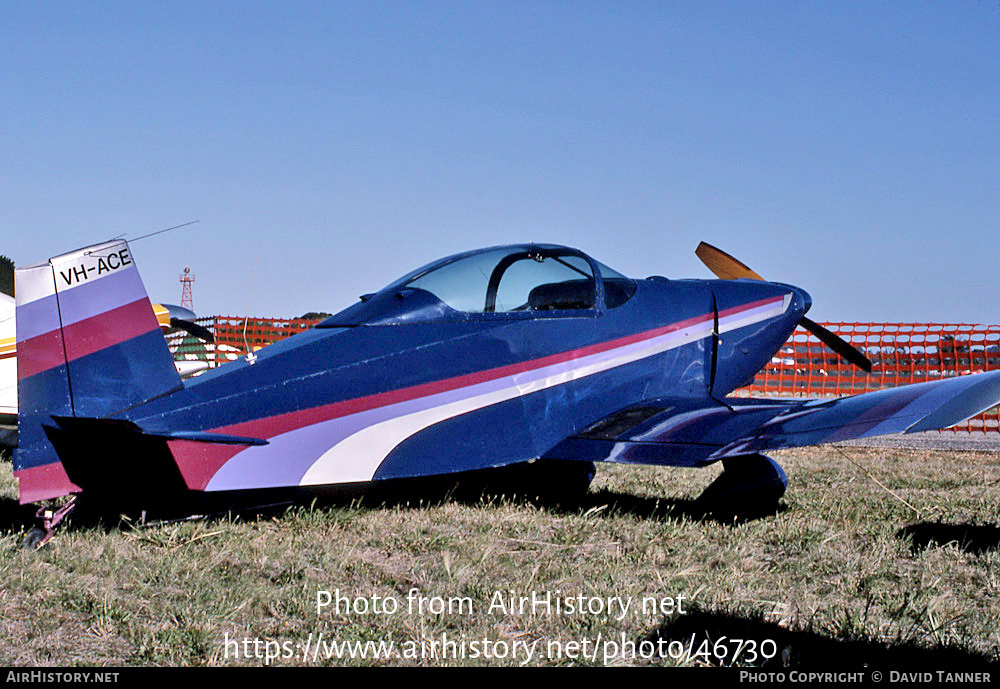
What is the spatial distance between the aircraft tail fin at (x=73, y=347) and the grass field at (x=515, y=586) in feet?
1.74

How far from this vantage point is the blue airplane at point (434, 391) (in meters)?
4.47

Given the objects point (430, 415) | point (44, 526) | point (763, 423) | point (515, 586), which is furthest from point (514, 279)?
point (44, 526)

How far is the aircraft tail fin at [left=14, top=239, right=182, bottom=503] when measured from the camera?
4.37 metres

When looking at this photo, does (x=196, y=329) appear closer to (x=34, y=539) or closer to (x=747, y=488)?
(x=34, y=539)

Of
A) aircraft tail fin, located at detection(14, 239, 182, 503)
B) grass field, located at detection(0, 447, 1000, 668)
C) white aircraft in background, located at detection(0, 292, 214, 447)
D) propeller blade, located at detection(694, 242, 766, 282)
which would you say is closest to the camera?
grass field, located at detection(0, 447, 1000, 668)

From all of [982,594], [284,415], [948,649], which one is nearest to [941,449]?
[982,594]

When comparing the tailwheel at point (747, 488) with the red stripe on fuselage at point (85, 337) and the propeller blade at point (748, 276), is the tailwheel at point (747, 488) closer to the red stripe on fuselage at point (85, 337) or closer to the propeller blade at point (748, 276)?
the propeller blade at point (748, 276)

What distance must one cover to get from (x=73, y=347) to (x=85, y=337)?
0.24ft

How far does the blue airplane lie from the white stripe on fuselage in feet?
0.04

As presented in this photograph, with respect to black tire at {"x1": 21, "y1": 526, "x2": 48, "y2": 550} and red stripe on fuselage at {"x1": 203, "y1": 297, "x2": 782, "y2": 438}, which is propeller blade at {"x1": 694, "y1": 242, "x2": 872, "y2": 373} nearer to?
red stripe on fuselage at {"x1": 203, "y1": 297, "x2": 782, "y2": 438}

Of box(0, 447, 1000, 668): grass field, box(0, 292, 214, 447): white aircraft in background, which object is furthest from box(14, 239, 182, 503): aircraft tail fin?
box(0, 292, 214, 447): white aircraft in background

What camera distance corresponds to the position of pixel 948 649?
133 inches

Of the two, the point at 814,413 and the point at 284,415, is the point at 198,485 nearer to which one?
the point at 284,415

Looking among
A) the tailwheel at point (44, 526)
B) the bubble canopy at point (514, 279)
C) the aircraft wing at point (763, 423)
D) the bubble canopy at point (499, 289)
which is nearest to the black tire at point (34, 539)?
the tailwheel at point (44, 526)
